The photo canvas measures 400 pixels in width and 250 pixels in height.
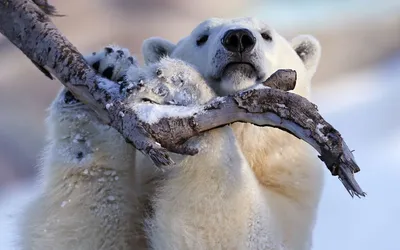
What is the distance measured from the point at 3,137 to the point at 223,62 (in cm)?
511

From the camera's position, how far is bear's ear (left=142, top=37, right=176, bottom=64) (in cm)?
312

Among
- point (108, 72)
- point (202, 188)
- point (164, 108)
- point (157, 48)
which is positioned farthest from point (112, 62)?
point (157, 48)

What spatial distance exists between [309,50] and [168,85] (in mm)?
1331

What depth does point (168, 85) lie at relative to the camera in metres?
2.00

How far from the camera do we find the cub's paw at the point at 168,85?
1955 millimetres

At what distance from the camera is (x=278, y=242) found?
2.18 m

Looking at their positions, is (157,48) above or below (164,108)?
above

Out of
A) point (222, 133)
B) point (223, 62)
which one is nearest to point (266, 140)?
point (223, 62)

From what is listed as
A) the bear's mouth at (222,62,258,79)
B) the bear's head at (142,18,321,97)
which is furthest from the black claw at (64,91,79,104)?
the bear's mouth at (222,62,258,79)

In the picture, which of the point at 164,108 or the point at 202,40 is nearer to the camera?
the point at 164,108

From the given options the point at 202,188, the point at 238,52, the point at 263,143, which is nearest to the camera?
the point at 202,188

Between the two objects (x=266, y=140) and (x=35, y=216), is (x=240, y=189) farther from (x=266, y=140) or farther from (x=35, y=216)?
(x=35, y=216)

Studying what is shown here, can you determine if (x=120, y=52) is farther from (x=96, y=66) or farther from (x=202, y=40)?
(x=202, y=40)

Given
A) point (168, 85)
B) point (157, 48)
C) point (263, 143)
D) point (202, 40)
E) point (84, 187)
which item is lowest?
point (84, 187)
